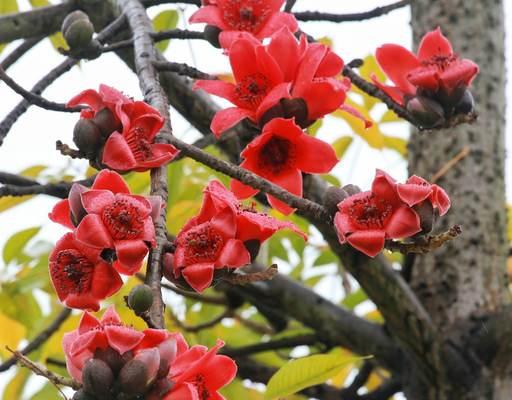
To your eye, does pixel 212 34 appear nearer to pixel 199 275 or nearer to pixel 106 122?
pixel 106 122

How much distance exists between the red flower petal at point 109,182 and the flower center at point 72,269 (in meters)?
0.07

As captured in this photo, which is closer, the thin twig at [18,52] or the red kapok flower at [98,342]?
the red kapok flower at [98,342]

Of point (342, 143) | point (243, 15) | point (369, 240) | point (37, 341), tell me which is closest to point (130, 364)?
point (369, 240)

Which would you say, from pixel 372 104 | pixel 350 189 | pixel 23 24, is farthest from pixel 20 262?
pixel 350 189

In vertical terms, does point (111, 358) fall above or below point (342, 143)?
above

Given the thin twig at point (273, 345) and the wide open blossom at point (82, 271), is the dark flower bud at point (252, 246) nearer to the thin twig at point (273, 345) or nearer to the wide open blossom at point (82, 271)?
the wide open blossom at point (82, 271)

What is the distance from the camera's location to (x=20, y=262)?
2.19 meters

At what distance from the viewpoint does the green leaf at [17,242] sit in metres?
2.11

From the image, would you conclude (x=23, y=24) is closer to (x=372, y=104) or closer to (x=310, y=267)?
(x=372, y=104)

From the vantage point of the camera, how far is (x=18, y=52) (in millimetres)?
1508

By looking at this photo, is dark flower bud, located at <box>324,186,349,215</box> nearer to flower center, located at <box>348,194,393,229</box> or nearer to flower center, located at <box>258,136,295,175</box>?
flower center, located at <box>348,194,393,229</box>

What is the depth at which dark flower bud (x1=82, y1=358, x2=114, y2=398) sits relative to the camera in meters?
0.68

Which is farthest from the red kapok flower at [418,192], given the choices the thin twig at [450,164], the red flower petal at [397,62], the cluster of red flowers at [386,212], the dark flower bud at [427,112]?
the thin twig at [450,164]

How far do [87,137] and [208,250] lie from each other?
0.22 metres
